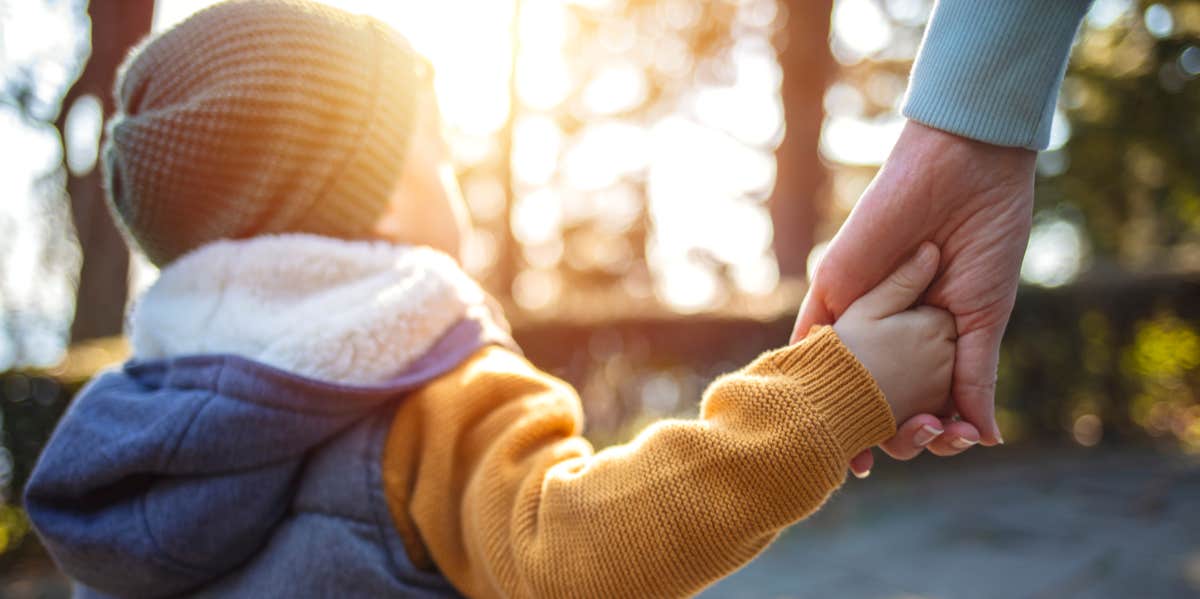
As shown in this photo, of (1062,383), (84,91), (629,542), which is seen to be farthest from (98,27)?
(1062,383)

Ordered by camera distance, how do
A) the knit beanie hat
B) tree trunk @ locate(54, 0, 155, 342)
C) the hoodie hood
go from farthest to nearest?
tree trunk @ locate(54, 0, 155, 342) < the knit beanie hat < the hoodie hood

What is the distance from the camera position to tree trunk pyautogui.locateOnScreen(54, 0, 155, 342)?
6.90 meters

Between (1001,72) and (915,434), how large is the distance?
A: 48 cm

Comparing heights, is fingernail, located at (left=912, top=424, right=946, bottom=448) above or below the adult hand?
below

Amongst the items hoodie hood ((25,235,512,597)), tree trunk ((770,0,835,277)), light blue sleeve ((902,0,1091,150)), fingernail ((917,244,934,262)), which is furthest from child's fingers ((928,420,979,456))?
tree trunk ((770,0,835,277))

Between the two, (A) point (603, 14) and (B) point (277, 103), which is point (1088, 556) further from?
(A) point (603, 14)

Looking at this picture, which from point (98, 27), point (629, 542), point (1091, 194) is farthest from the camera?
point (1091, 194)

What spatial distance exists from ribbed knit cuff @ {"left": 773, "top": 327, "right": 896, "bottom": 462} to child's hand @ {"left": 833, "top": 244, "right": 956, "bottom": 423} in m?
0.03

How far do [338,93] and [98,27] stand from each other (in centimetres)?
699

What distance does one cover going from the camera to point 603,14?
43.9 ft

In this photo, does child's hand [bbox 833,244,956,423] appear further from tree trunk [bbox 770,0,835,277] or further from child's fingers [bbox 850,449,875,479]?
tree trunk [bbox 770,0,835,277]

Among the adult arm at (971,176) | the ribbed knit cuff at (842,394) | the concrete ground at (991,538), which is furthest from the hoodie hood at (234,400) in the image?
the concrete ground at (991,538)

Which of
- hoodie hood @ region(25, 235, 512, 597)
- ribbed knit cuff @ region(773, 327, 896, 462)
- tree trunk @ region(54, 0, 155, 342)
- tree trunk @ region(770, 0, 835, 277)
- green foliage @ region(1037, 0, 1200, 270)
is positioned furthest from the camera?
green foliage @ region(1037, 0, 1200, 270)

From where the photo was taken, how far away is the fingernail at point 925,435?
3.40ft
